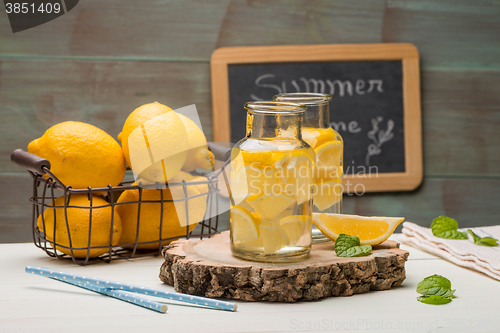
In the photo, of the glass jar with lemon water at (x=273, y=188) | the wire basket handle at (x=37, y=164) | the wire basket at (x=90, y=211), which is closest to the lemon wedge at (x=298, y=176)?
the glass jar with lemon water at (x=273, y=188)

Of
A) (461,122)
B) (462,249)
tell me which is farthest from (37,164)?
(461,122)

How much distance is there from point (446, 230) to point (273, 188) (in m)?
0.47

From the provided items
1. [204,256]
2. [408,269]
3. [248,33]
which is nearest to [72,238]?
[204,256]

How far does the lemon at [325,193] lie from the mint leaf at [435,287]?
200mm

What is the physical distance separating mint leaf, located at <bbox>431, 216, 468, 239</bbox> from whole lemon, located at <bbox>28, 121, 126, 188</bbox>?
2.04 ft

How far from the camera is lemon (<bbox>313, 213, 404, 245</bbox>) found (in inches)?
27.0

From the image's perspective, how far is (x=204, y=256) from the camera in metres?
0.62

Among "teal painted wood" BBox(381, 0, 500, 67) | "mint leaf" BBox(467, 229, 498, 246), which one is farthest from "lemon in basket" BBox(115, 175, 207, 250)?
"teal painted wood" BBox(381, 0, 500, 67)

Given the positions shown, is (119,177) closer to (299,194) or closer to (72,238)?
(72,238)

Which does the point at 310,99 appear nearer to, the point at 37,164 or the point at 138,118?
the point at 138,118

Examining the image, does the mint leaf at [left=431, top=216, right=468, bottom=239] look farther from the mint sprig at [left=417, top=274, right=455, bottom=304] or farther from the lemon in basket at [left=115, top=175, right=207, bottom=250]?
the lemon in basket at [left=115, top=175, right=207, bottom=250]

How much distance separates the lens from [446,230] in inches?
34.7

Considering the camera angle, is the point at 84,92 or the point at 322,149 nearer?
the point at 322,149

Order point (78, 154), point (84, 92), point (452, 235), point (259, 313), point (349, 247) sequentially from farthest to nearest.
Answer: point (84, 92) → point (452, 235) → point (78, 154) → point (349, 247) → point (259, 313)
